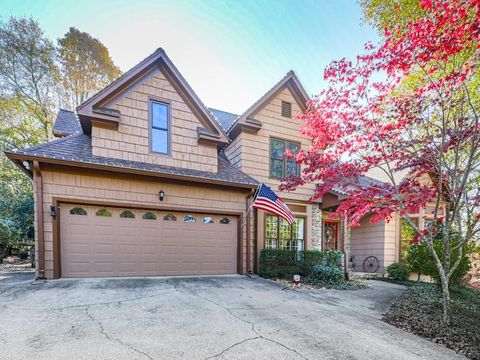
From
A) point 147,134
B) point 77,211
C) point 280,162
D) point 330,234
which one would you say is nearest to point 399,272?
point 330,234

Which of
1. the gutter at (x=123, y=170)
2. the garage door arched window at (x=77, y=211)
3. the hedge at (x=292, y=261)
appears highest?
the gutter at (x=123, y=170)

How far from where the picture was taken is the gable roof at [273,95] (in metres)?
9.55

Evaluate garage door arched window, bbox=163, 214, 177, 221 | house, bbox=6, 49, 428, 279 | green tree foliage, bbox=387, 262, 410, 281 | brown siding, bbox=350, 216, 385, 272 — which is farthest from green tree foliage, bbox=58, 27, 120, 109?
green tree foliage, bbox=387, 262, 410, 281

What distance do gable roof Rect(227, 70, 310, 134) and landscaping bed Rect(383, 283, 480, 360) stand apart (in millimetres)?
7132

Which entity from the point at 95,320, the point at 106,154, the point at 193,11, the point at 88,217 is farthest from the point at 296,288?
the point at 193,11

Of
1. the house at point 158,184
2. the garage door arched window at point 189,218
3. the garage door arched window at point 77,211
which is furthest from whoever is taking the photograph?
the garage door arched window at point 189,218

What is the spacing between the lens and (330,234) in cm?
1172

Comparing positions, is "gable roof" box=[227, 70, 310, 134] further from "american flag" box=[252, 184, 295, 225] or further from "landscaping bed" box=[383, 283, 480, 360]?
"landscaping bed" box=[383, 283, 480, 360]

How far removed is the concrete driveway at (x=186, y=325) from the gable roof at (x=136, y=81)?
14.7 feet

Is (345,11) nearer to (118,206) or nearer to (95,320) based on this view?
(118,206)

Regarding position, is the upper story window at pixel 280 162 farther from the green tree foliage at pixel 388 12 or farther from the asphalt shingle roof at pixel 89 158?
Answer: the green tree foliage at pixel 388 12

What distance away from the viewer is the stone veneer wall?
10.4 meters

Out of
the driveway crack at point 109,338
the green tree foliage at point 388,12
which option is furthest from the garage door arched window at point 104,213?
the green tree foliage at point 388,12

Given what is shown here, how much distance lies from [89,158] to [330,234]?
1020 cm
